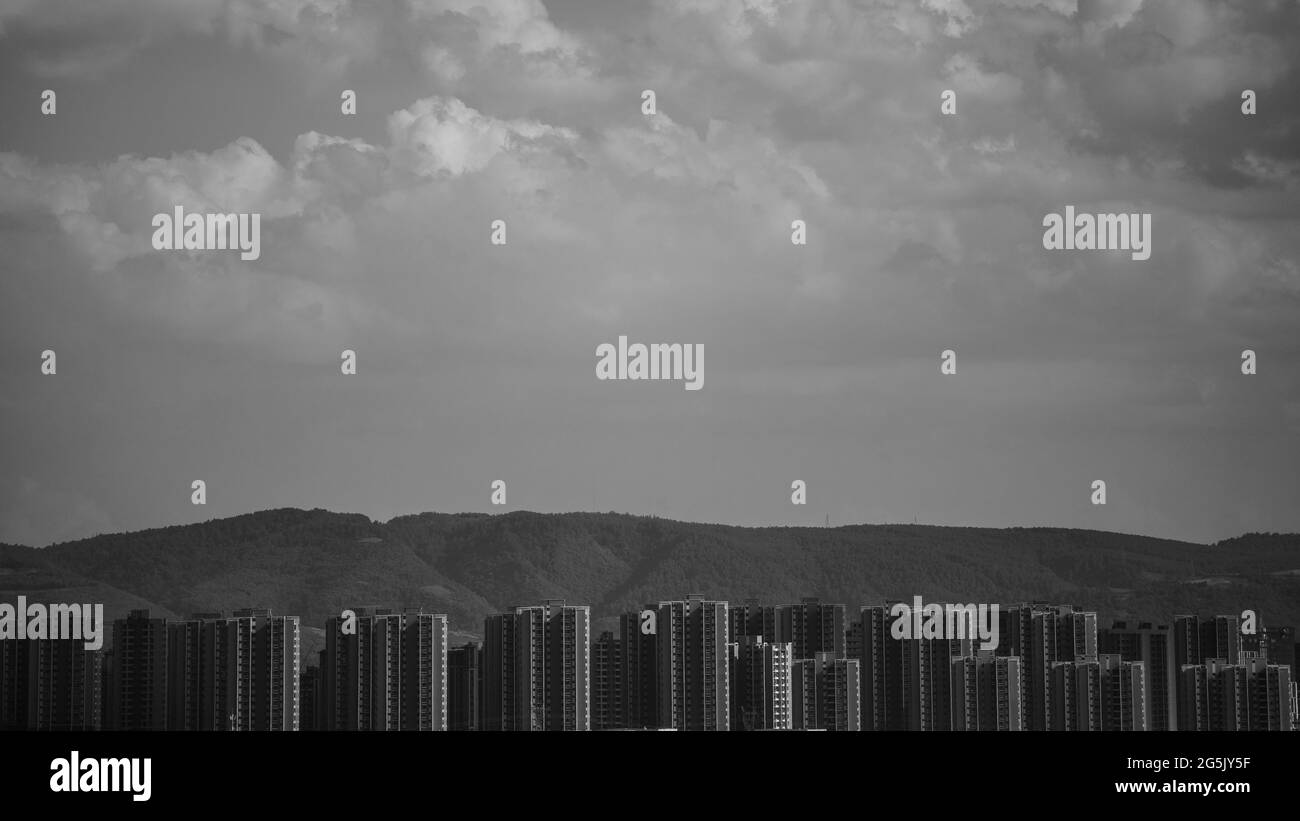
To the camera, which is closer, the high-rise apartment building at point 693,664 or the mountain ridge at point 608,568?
the high-rise apartment building at point 693,664

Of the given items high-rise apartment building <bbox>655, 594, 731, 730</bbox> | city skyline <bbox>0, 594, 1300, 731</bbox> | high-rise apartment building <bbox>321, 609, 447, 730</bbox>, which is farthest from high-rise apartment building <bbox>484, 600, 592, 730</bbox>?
high-rise apartment building <bbox>655, 594, 731, 730</bbox>

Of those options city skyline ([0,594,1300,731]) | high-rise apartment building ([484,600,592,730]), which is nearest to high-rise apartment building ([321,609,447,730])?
city skyline ([0,594,1300,731])

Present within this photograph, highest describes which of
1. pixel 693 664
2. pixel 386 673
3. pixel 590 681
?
pixel 693 664

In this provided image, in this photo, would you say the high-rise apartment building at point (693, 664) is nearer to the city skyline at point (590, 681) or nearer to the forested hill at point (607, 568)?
the city skyline at point (590, 681)

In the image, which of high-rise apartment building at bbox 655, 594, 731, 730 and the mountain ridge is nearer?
high-rise apartment building at bbox 655, 594, 731, 730

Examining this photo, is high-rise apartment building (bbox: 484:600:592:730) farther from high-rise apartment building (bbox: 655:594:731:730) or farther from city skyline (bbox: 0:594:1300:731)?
high-rise apartment building (bbox: 655:594:731:730)

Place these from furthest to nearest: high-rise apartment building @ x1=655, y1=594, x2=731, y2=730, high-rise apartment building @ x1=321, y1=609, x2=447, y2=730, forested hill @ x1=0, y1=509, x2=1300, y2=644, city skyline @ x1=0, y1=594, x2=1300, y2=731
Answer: forested hill @ x1=0, y1=509, x2=1300, y2=644, city skyline @ x1=0, y1=594, x2=1300, y2=731, high-rise apartment building @ x1=321, y1=609, x2=447, y2=730, high-rise apartment building @ x1=655, y1=594, x2=731, y2=730

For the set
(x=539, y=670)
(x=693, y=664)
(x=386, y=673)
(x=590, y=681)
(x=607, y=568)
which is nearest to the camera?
(x=590, y=681)

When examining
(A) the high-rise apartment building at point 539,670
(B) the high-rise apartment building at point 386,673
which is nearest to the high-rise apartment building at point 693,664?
(A) the high-rise apartment building at point 539,670

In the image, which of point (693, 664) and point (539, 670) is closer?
point (693, 664)

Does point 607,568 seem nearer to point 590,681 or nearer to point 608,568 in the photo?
point 608,568

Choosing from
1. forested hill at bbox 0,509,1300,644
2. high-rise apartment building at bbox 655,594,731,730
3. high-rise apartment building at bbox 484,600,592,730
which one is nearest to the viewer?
high-rise apartment building at bbox 484,600,592,730

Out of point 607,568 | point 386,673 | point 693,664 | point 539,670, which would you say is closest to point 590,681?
point 539,670
